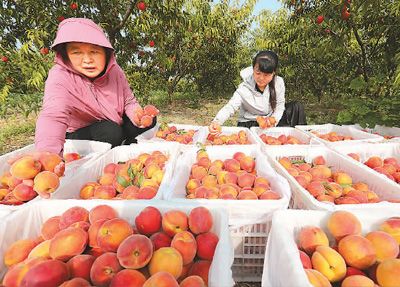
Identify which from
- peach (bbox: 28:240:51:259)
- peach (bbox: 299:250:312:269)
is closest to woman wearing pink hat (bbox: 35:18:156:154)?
peach (bbox: 28:240:51:259)

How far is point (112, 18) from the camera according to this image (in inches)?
165

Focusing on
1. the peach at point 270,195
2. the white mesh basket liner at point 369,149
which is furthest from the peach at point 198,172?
the white mesh basket liner at point 369,149

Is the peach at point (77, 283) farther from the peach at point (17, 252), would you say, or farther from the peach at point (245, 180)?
the peach at point (245, 180)

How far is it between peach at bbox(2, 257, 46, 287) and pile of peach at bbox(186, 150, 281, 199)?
2.61 ft

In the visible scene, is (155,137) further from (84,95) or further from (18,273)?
(18,273)

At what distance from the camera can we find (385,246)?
0.96m

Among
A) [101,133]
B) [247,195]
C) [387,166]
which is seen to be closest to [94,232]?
[247,195]

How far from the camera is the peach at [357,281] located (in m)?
0.84

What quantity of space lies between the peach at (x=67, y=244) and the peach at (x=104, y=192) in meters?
0.53

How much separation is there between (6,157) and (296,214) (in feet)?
5.85

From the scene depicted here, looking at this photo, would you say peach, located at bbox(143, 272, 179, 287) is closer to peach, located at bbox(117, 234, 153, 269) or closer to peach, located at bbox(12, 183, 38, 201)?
peach, located at bbox(117, 234, 153, 269)

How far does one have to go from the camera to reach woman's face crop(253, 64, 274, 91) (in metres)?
3.08

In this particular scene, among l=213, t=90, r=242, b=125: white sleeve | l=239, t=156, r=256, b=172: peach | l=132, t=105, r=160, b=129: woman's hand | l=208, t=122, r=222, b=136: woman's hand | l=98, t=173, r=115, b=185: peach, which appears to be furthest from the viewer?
l=213, t=90, r=242, b=125: white sleeve

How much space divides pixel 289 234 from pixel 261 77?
2.38 m
